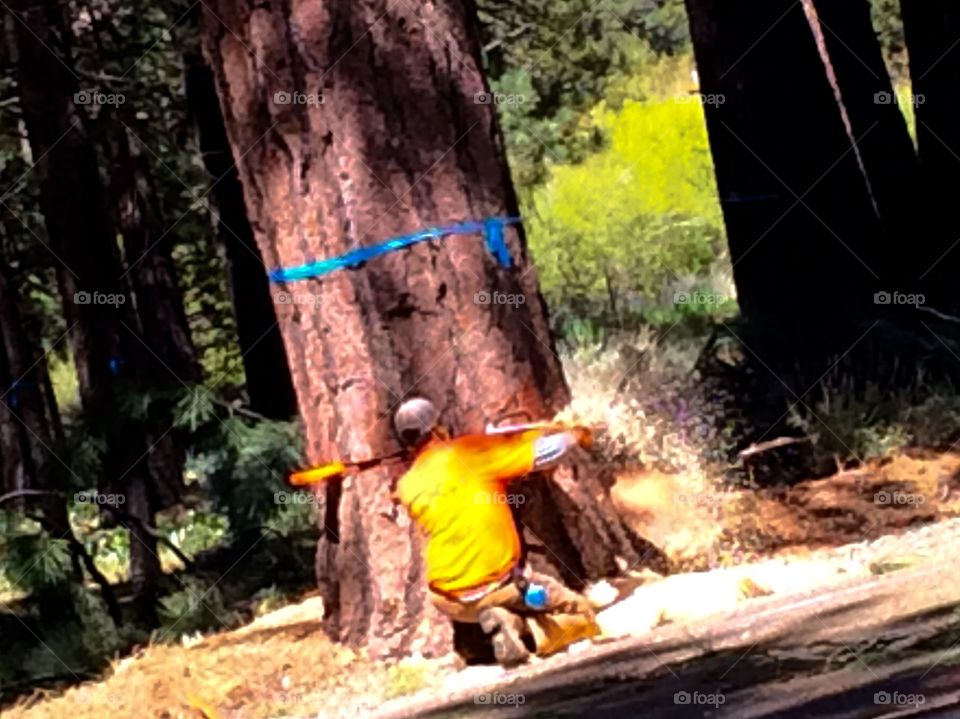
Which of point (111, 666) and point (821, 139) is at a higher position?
point (821, 139)

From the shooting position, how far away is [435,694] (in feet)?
22.2

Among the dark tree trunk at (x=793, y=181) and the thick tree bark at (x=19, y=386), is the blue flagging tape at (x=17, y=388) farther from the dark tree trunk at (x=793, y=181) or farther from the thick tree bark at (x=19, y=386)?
the dark tree trunk at (x=793, y=181)

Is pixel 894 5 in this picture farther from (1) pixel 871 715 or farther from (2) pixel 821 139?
(1) pixel 871 715

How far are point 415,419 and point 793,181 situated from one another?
223 inches

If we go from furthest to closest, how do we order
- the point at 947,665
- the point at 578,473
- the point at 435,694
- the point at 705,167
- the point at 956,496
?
the point at 705,167
the point at 956,496
the point at 578,473
the point at 435,694
the point at 947,665

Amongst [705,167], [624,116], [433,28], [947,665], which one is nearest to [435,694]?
[947,665]

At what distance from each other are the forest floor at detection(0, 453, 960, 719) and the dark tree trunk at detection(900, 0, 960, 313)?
11.8 feet

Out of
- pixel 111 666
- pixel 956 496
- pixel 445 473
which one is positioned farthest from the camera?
pixel 111 666

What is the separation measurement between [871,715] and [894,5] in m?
30.5

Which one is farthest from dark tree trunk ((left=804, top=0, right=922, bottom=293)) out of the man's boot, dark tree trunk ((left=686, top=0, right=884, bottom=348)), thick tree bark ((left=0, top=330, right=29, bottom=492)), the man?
thick tree bark ((left=0, top=330, right=29, bottom=492))

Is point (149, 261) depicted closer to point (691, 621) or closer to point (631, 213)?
point (631, 213)

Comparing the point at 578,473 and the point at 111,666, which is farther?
the point at 111,666

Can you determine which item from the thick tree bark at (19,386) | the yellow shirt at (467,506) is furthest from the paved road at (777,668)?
the thick tree bark at (19,386)

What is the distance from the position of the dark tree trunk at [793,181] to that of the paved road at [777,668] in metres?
6.17
